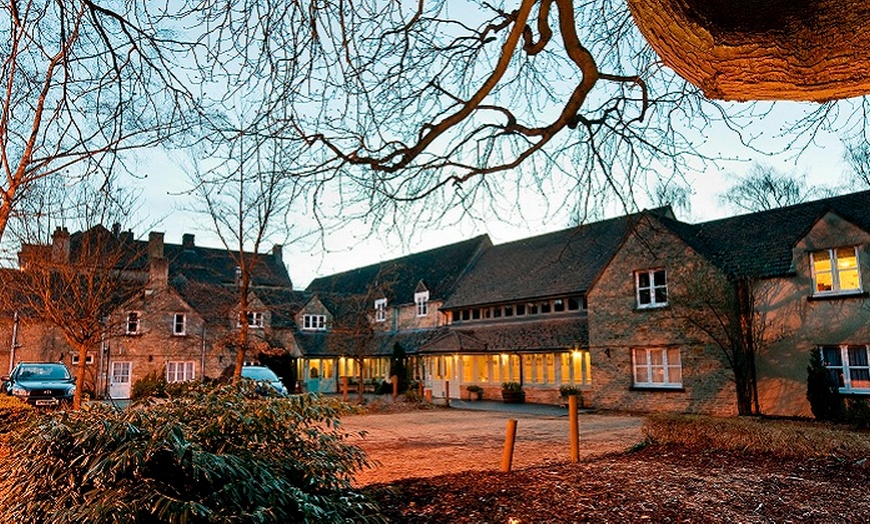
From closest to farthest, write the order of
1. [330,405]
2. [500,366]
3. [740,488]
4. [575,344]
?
[330,405] → [740,488] → [575,344] → [500,366]

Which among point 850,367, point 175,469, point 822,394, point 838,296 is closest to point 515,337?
point 822,394

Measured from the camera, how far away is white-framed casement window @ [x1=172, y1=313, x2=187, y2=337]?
33.5 metres

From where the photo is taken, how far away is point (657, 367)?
22.1 m

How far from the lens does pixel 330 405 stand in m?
6.41

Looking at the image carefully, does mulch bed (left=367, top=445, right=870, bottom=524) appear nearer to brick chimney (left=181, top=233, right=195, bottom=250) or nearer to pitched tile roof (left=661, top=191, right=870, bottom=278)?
pitched tile roof (left=661, top=191, right=870, bottom=278)

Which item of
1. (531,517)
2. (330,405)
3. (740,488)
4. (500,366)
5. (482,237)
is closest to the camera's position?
(531,517)

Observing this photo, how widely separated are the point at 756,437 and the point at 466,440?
6.57 metres

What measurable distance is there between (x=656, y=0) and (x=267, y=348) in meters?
29.6

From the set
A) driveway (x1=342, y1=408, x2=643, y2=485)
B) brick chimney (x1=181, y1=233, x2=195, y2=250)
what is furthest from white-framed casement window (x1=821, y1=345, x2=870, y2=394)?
brick chimney (x1=181, y1=233, x2=195, y2=250)

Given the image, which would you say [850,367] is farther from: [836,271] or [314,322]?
[314,322]

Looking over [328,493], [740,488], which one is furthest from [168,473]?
[740,488]

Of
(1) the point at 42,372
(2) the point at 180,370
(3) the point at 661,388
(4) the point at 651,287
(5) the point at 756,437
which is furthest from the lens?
(2) the point at 180,370

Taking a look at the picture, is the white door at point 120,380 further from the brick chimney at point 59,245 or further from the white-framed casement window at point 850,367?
the white-framed casement window at point 850,367

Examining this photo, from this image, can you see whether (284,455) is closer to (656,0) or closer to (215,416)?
(215,416)
